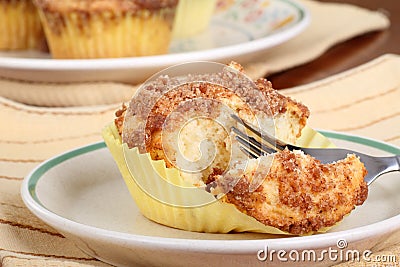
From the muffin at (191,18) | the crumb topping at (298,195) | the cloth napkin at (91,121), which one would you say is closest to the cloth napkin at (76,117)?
the cloth napkin at (91,121)

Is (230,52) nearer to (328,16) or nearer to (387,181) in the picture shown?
(328,16)

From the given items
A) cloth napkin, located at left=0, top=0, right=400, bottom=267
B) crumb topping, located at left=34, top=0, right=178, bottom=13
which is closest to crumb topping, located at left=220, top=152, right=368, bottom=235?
cloth napkin, located at left=0, top=0, right=400, bottom=267

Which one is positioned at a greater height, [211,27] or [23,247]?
[211,27]

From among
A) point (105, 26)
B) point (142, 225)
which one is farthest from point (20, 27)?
point (142, 225)

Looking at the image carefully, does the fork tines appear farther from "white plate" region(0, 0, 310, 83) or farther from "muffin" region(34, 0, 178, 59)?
"muffin" region(34, 0, 178, 59)

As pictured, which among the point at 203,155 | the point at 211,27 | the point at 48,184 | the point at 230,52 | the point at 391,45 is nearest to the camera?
the point at 203,155

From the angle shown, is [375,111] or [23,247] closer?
[23,247]

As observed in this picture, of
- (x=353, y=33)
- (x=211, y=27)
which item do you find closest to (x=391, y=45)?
(x=353, y=33)

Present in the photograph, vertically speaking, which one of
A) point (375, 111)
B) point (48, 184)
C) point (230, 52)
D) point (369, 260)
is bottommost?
point (369, 260)
